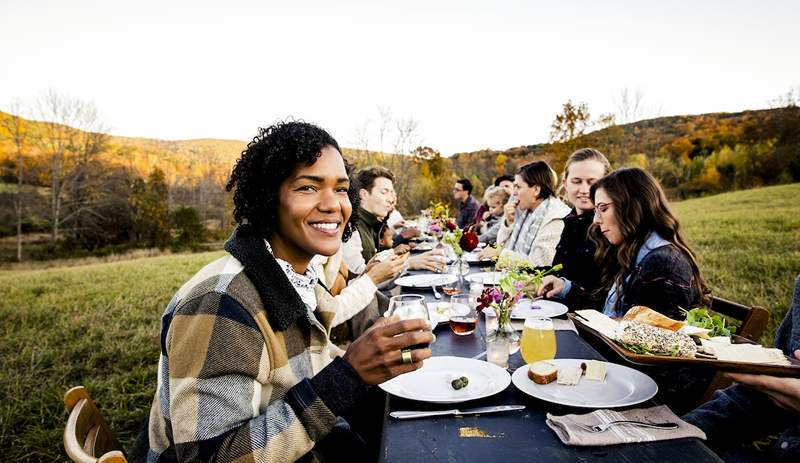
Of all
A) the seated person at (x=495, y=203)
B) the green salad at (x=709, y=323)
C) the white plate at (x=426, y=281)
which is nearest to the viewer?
the green salad at (x=709, y=323)

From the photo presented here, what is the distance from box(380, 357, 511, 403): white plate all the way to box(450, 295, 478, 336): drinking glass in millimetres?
394

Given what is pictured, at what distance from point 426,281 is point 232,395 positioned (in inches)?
93.6

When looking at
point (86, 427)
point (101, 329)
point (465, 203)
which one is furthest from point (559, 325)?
point (465, 203)

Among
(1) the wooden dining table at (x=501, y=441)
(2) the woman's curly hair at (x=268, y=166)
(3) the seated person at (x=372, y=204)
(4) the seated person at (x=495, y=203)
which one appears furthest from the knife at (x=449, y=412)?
(4) the seated person at (x=495, y=203)

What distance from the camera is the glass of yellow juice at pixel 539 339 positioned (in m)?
1.77

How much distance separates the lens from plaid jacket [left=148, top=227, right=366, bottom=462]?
43.7 inches

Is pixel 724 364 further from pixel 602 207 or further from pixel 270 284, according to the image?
pixel 602 207

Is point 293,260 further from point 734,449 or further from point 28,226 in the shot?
point 28,226

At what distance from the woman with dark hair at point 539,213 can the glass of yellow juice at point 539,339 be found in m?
2.83

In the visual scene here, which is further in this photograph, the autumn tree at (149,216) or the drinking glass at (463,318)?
the autumn tree at (149,216)

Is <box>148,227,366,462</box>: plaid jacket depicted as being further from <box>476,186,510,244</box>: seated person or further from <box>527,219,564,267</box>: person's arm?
<box>476,186,510,244</box>: seated person

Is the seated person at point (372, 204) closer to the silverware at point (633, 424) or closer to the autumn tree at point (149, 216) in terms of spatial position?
the silverware at point (633, 424)

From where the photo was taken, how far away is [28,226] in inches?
1502

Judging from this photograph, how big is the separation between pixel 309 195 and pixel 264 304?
49cm
